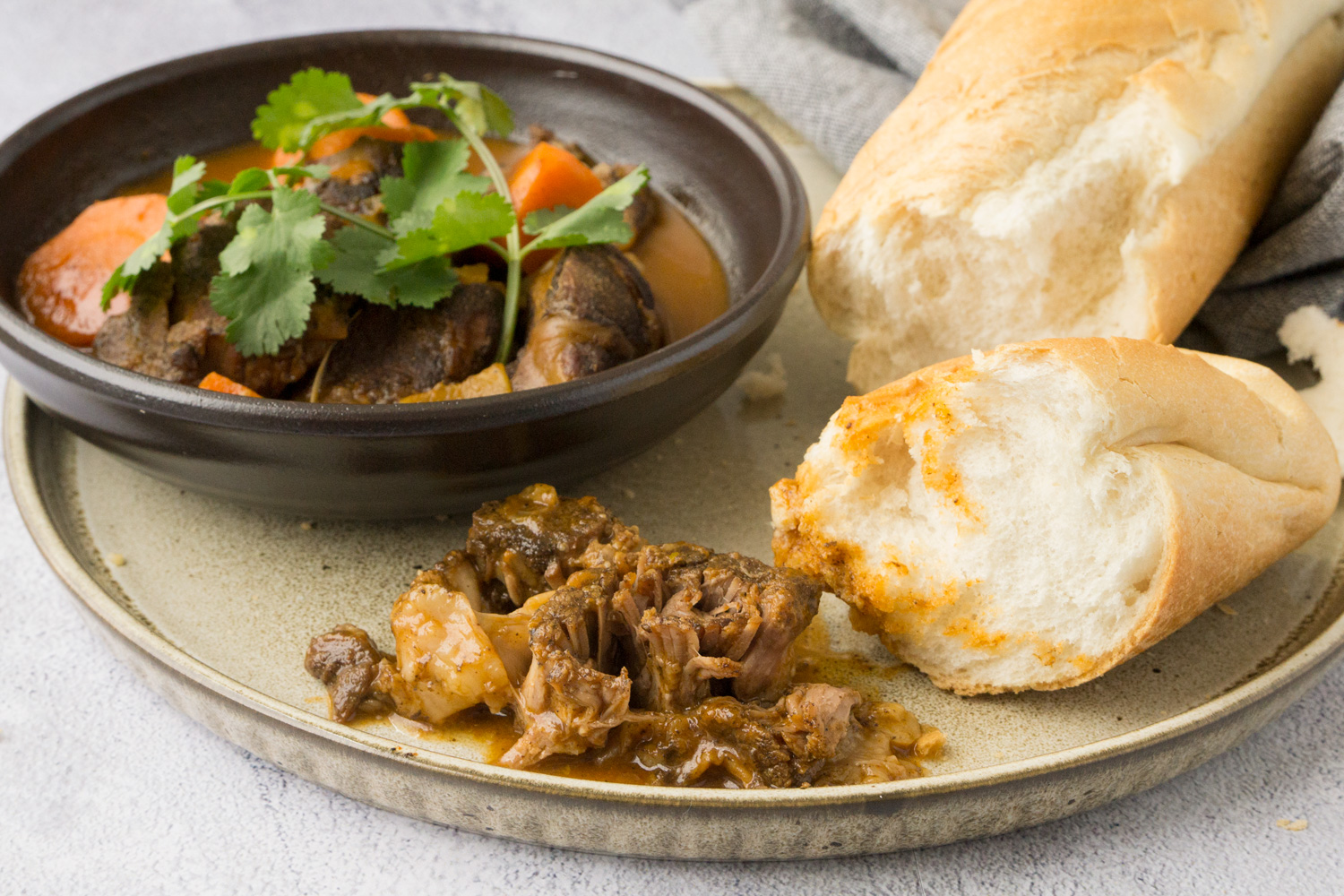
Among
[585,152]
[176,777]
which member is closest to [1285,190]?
[585,152]

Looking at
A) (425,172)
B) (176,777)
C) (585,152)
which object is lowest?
(176,777)

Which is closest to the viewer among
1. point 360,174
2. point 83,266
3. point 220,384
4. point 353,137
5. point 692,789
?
point 692,789

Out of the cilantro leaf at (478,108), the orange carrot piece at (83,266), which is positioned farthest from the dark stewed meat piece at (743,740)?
the cilantro leaf at (478,108)

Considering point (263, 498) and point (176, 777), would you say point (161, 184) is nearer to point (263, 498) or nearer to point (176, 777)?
point (263, 498)

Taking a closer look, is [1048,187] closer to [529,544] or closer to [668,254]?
[668,254]

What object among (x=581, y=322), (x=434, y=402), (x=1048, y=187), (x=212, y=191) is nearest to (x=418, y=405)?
(x=434, y=402)

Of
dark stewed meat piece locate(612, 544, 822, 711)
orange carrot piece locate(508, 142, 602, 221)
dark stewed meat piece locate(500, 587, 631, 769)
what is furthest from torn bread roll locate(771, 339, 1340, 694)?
orange carrot piece locate(508, 142, 602, 221)
